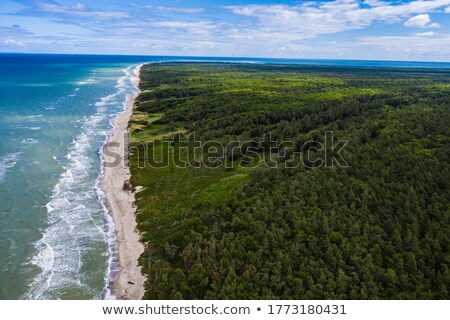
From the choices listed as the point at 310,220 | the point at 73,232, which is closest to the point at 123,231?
the point at 73,232

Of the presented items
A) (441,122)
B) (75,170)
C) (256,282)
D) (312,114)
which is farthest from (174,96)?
(256,282)

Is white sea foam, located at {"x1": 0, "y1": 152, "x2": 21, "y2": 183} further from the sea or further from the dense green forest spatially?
the dense green forest

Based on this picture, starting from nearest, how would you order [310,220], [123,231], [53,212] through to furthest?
1. [310,220]
2. [123,231]
3. [53,212]

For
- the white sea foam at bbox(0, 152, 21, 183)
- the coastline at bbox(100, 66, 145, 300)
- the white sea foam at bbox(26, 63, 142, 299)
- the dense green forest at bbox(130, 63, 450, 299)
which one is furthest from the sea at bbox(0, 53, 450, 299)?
the dense green forest at bbox(130, 63, 450, 299)

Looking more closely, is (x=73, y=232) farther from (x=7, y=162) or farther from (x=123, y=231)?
(x=7, y=162)

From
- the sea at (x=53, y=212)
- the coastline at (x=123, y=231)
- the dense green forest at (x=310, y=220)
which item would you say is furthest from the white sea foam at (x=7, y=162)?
the dense green forest at (x=310, y=220)

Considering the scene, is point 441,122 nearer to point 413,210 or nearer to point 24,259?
point 413,210
